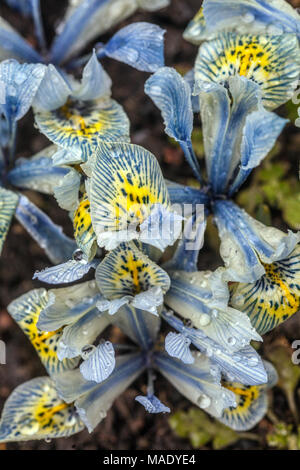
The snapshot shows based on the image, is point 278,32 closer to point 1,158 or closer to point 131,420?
point 1,158

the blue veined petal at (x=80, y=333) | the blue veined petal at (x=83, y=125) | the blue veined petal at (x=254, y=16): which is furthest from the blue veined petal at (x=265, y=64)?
the blue veined petal at (x=80, y=333)

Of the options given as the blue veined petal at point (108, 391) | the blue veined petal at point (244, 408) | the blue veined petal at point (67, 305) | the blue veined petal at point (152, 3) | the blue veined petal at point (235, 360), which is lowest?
the blue veined petal at point (244, 408)

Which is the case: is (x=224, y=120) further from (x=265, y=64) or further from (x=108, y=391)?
(x=108, y=391)

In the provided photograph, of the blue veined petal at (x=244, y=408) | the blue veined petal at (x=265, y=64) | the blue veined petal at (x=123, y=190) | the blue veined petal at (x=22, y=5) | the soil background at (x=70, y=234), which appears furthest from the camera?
the blue veined petal at (x=22, y=5)

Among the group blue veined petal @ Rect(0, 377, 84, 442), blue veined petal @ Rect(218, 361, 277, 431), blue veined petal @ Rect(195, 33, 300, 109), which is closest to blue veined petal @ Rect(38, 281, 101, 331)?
blue veined petal @ Rect(0, 377, 84, 442)

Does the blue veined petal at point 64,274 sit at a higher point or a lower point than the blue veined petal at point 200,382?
higher

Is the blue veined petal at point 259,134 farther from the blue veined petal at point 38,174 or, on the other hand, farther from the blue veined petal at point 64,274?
the blue veined petal at point 38,174
